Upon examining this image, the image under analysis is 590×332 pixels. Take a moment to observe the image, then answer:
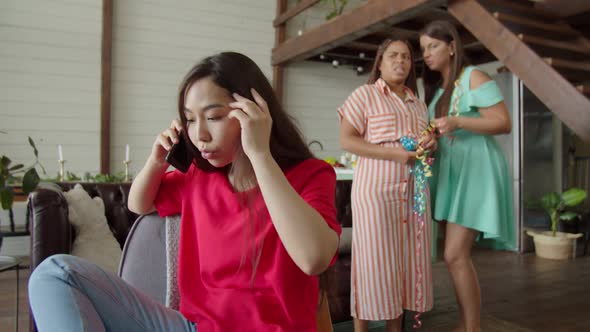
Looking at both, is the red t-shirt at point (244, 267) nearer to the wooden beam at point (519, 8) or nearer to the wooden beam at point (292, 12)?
the wooden beam at point (519, 8)

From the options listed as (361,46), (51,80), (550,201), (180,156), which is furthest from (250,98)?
(361,46)

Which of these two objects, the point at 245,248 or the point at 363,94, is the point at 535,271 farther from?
the point at 245,248

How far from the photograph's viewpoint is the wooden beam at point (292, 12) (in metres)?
5.59

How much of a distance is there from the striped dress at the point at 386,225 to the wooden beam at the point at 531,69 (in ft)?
5.20

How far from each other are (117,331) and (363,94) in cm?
143

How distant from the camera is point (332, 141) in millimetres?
6965

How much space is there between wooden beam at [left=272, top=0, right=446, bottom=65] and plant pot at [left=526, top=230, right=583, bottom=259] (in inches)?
104

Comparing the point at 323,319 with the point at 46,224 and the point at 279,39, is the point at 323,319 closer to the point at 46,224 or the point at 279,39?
the point at 46,224

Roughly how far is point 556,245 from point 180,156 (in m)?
4.50

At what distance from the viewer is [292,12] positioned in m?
5.95

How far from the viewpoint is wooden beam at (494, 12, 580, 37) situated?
11.4 ft

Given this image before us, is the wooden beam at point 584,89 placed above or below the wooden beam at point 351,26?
below

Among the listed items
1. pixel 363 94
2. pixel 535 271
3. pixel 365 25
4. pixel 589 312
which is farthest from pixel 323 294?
pixel 365 25

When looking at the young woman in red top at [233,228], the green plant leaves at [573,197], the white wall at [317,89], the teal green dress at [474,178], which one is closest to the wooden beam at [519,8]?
the green plant leaves at [573,197]
